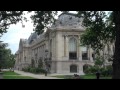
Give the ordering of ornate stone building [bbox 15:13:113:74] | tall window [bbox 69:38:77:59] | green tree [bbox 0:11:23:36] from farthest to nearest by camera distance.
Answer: tall window [bbox 69:38:77:59] → ornate stone building [bbox 15:13:113:74] → green tree [bbox 0:11:23:36]

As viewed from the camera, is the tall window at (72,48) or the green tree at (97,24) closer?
the green tree at (97,24)

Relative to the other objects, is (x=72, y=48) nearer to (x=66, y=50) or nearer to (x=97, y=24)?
(x=66, y=50)

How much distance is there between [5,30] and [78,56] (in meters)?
60.6

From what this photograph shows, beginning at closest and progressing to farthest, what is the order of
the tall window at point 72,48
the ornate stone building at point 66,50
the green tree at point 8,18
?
the green tree at point 8,18, the ornate stone building at point 66,50, the tall window at point 72,48

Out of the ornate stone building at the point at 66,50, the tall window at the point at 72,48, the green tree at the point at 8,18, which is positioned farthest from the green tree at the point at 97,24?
the tall window at the point at 72,48

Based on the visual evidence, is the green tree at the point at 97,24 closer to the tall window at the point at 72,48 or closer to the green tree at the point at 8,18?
the green tree at the point at 8,18

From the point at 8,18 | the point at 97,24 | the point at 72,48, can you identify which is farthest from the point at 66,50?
the point at 8,18

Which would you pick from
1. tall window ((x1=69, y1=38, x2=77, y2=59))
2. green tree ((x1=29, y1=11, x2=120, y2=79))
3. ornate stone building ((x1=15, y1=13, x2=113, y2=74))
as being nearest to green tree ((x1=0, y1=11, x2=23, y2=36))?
green tree ((x1=29, y1=11, x2=120, y2=79))

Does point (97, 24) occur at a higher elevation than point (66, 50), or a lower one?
lower

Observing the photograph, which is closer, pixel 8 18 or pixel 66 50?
pixel 8 18

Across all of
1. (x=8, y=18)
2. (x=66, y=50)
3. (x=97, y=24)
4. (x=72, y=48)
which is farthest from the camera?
(x=72, y=48)

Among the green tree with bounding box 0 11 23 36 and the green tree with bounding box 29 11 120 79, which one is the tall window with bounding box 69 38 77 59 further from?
the green tree with bounding box 0 11 23 36

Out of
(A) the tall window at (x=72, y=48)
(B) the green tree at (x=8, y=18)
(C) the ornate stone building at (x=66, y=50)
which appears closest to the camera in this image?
(B) the green tree at (x=8, y=18)
